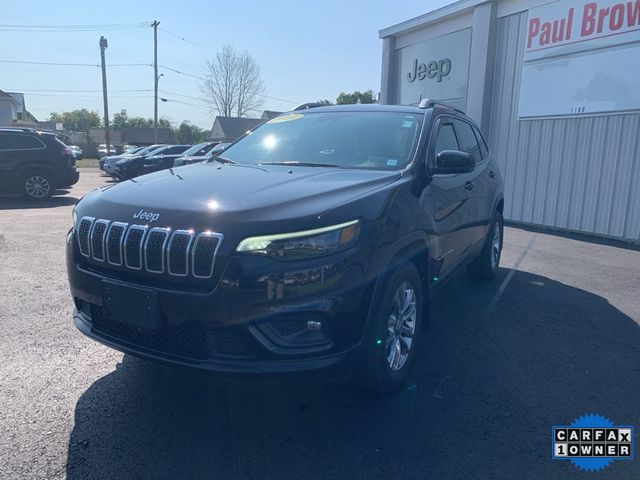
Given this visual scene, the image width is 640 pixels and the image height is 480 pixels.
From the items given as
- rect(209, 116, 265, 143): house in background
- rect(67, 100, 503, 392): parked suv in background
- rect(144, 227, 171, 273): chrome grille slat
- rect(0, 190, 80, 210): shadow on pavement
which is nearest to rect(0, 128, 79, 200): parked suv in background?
rect(0, 190, 80, 210): shadow on pavement

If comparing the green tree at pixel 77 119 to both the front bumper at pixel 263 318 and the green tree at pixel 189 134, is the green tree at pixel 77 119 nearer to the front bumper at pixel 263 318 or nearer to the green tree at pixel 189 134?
the green tree at pixel 189 134

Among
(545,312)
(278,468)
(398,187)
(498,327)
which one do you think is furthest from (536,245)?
(278,468)

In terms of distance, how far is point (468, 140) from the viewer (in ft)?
16.9

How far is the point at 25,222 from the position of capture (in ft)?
30.1

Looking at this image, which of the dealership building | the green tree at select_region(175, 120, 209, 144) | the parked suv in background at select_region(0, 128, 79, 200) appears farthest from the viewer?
the green tree at select_region(175, 120, 209, 144)

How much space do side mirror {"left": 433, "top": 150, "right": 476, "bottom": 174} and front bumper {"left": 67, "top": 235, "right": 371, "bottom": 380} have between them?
139cm

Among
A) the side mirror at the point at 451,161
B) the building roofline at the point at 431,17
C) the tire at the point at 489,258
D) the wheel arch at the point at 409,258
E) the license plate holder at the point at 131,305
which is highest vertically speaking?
the building roofline at the point at 431,17

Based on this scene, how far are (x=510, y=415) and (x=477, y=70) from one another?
10.6 m

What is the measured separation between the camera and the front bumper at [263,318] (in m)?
2.39

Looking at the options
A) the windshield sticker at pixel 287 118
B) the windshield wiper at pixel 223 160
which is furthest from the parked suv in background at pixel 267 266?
the windshield sticker at pixel 287 118

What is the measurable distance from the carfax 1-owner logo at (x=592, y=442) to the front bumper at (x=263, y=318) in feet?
4.13

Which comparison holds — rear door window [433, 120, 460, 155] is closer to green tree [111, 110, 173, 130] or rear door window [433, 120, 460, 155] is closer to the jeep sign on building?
the jeep sign on building

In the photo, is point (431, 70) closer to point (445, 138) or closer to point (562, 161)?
point (562, 161)

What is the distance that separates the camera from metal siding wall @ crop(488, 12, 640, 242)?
9.42 m
